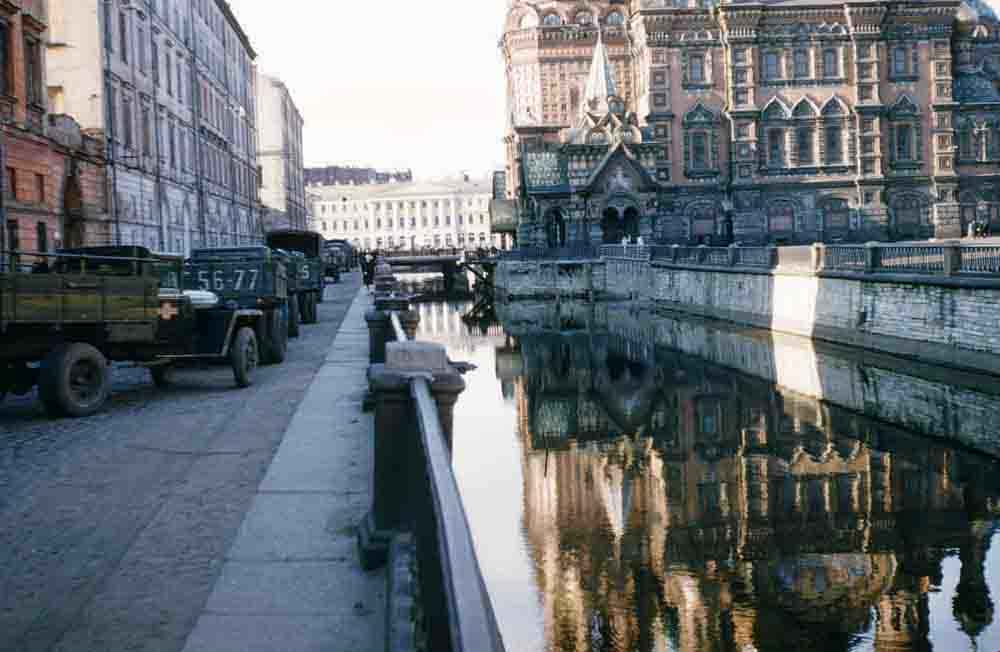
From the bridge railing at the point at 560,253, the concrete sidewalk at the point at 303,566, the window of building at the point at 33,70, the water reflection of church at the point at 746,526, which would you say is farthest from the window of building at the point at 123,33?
the concrete sidewalk at the point at 303,566

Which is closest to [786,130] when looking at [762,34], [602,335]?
[762,34]

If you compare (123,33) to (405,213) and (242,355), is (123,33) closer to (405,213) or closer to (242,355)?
(242,355)

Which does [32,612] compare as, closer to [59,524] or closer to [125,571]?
[125,571]

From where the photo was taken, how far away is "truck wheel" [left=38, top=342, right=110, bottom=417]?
44.3 feet

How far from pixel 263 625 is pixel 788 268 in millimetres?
30737

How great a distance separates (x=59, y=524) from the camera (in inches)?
342

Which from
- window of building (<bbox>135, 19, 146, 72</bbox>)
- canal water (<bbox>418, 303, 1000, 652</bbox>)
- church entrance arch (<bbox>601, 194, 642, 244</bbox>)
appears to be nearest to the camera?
canal water (<bbox>418, 303, 1000, 652</bbox>)

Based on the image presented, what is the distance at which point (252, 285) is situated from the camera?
66.2 feet

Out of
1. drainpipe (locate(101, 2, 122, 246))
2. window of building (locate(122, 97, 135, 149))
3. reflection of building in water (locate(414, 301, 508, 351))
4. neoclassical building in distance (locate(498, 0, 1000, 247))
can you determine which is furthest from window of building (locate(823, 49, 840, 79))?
drainpipe (locate(101, 2, 122, 246))

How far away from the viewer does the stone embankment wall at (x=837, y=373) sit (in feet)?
A: 61.7

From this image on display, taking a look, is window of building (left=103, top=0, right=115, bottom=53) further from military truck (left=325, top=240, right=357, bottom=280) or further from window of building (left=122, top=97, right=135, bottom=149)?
military truck (left=325, top=240, right=357, bottom=280)

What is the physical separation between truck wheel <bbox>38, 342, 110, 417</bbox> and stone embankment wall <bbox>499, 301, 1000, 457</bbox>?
1186 cm

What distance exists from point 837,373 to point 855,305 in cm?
537

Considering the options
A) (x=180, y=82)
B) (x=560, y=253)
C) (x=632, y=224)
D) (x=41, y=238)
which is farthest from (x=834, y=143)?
(x=41, y=238)
